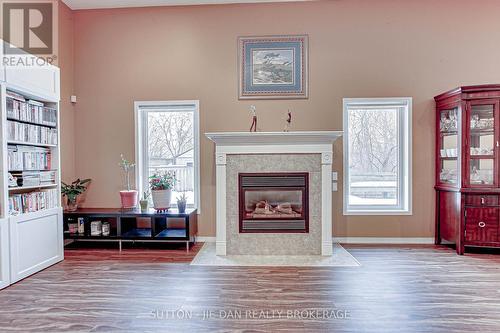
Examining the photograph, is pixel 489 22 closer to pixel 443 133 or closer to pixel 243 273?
pixel 443 133

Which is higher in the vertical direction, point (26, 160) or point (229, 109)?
point (229, 109)

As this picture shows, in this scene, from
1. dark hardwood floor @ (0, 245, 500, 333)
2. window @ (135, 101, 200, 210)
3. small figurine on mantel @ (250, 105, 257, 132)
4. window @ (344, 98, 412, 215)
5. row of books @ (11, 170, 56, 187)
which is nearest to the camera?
dark hardwood floor @ (0, 245, 500, 333)

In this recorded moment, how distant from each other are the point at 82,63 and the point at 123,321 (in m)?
3.89

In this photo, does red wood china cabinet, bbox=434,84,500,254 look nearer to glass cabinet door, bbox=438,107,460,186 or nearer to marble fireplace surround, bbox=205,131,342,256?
glass cabinet door, bbox=438,107,460,186

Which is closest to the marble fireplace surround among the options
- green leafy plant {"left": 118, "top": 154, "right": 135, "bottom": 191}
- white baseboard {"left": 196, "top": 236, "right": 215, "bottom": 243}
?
white baseboard {"left": 196, "top": 236, "right": 215, "bottom": 243}

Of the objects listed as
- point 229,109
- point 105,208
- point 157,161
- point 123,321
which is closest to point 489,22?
point 229,109

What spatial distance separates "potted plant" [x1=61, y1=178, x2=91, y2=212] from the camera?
13.4ft

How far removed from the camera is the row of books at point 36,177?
3156 millimetres

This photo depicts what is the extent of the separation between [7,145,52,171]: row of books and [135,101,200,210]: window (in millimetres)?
1220

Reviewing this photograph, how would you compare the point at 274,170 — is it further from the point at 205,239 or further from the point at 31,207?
the point at 31,207

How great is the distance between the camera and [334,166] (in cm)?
432

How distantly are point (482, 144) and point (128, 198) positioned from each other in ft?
15.9

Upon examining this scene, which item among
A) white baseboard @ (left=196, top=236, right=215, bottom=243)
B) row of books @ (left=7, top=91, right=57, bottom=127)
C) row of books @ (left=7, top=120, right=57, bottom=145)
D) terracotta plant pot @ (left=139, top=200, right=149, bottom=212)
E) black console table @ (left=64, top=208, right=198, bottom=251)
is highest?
row of books @ (left=7, top=91, right=57, bottom=127)

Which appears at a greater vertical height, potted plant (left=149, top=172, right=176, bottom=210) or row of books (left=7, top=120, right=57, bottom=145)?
row of books (left=7, top=120, right=57, bottom=145)
